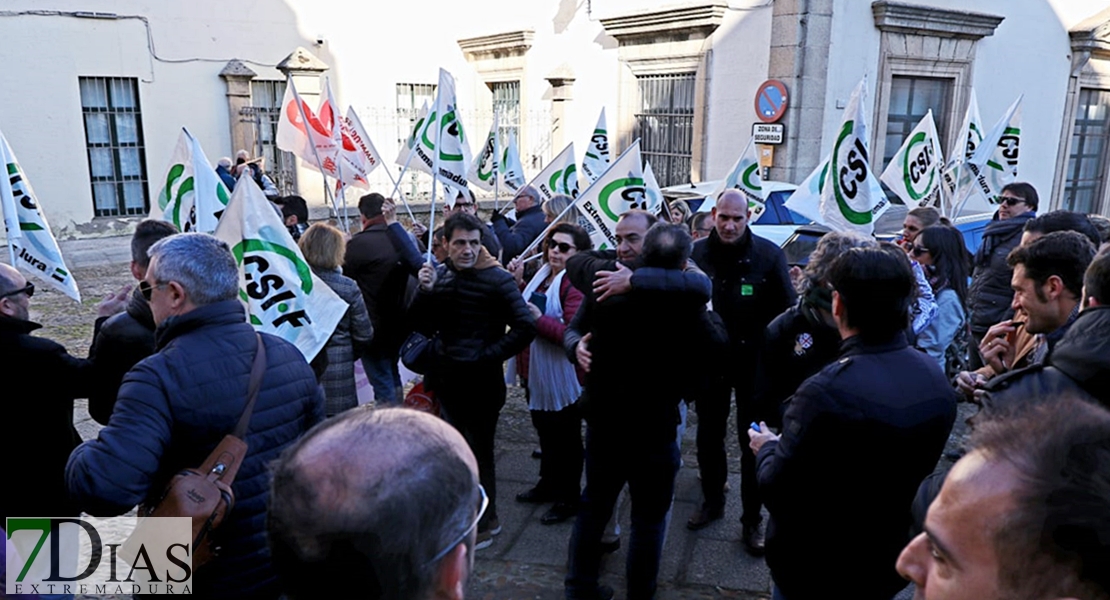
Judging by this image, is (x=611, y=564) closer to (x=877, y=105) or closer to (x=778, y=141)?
(x=778, y=141)

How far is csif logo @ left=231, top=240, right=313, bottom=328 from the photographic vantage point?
3412 mm

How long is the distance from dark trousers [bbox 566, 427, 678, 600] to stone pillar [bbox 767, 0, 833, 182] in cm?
896

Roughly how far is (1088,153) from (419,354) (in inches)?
629

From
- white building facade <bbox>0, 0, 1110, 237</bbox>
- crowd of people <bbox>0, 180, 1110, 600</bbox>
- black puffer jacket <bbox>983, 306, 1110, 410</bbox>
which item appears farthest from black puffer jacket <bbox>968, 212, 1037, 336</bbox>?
white building facade <bbox>0, 0, 1110, 237</bbox>

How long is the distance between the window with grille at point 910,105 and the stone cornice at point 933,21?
0.72m

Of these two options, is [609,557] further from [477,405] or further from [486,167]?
[486,167]

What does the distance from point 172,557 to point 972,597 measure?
2054mm

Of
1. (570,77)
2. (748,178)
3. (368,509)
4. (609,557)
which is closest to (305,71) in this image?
(570,77)

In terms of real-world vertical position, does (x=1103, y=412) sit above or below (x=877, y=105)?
below

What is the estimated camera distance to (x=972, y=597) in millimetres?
1050

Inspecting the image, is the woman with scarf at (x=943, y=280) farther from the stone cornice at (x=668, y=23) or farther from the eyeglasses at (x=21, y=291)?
the stone cornice at (x=668, y=23)

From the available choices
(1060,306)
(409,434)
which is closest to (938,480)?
(409,434)

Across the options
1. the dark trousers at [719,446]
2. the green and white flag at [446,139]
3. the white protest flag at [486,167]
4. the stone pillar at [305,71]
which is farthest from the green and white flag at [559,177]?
the stone pillar at [305,71]

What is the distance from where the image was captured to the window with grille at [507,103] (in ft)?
54.0
